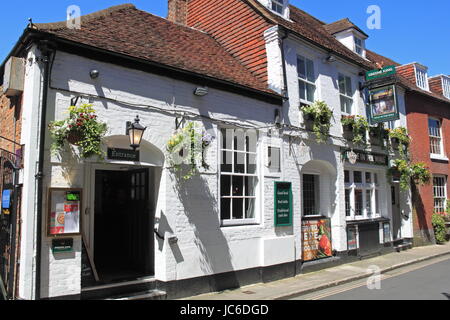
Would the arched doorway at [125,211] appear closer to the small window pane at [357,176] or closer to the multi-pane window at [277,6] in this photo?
the multi-pane window at [277,6]

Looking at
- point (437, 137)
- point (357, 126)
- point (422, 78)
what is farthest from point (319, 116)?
point (422, 78)

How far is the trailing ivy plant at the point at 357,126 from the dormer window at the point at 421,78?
6.84m

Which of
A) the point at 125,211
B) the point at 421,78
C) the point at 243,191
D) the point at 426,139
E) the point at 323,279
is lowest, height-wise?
the point at 323,279

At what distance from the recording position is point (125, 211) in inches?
347

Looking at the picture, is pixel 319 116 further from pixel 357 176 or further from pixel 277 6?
pixel 277 6

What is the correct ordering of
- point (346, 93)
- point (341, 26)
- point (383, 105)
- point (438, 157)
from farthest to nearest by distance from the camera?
point (438, 157), point (341, 26), point (383, 105), point (346, 93)

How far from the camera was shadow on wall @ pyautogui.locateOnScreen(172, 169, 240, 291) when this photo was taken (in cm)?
799

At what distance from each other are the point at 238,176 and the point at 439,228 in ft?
38.4

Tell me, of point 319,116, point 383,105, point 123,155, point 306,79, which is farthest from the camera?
point 383,105

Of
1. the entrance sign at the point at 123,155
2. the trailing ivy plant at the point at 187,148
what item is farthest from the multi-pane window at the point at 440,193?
the entrance sign at the point at 123,155
